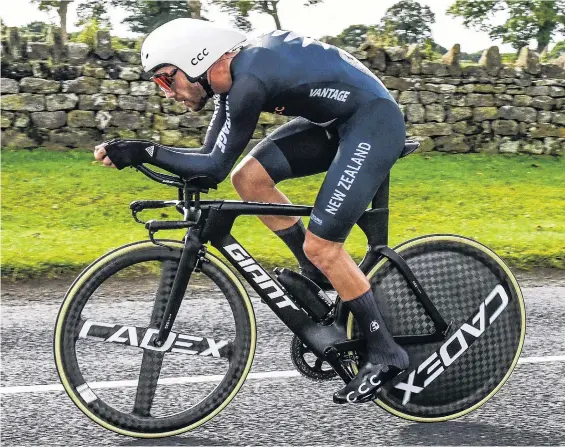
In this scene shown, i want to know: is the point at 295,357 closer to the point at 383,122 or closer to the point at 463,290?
the point at 463,290

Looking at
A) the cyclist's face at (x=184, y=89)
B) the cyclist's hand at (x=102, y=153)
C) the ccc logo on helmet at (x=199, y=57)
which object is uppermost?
the ccc logo on helmet at (x=199, y=57)

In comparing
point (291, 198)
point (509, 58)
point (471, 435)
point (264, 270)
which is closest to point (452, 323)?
point (471, 435)

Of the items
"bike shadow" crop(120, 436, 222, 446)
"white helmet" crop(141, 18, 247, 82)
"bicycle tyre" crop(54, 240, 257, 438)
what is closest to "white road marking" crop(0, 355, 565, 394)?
"bicycle tyre" crop(54, 240, 257, 438)

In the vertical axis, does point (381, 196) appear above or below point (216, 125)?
below

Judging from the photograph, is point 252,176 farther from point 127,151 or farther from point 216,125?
point 127,151

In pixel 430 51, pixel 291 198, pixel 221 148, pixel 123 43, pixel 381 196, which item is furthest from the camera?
pixel 430 51

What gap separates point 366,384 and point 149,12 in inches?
558

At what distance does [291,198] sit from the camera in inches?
474

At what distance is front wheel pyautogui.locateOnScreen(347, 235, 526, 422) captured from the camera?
446 cm

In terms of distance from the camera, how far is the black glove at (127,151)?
3.81 m

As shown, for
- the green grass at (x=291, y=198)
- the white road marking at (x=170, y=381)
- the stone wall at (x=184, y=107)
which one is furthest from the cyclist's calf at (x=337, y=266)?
the stone wall at (x=184, y=107)

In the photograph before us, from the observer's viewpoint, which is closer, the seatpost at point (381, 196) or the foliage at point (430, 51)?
the seatpost at point (381, 196)

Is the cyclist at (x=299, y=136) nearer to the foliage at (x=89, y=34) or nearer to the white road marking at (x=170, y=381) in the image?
the white road marking at (x=170, y=381)

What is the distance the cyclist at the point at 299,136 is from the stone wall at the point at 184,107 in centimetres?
1004
